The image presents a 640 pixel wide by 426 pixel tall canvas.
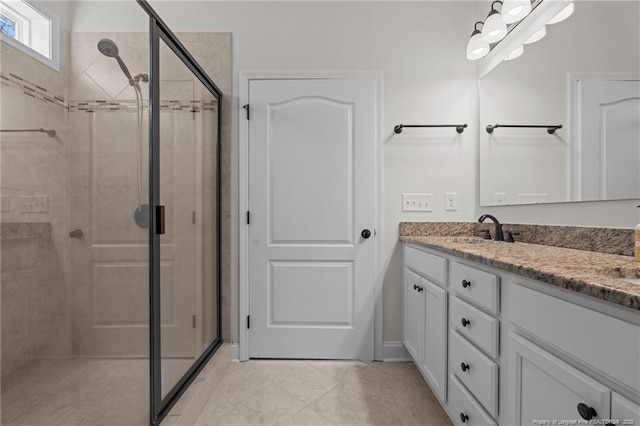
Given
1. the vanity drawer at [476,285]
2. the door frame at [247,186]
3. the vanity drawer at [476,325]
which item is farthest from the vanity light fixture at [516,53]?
the vanity drawer at [476,325]

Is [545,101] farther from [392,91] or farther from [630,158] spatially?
[392,91]

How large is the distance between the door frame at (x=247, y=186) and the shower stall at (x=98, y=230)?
52 cm

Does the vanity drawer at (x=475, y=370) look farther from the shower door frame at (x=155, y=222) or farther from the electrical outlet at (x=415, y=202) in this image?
the shower door frame at (x=155, y=222)

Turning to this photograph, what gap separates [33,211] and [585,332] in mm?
1395

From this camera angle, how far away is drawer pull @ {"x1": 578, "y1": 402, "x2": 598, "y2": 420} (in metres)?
0.75

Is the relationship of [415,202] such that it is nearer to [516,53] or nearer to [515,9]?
[516,53]

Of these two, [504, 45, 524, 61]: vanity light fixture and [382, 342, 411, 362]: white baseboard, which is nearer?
[504, 45, 524, 61]: vanity light fixture

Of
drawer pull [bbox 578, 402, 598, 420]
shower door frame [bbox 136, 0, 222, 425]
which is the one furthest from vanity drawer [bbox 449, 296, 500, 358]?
shower door frame [bbox 136, 0, 222, 425]

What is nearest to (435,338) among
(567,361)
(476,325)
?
(476,325)

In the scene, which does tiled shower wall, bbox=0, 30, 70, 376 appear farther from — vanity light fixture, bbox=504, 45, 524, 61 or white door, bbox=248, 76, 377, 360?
vanity light fixture, bbox=504, 45, 524, 61

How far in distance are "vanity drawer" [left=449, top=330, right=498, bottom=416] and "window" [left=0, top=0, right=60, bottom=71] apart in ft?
5.51

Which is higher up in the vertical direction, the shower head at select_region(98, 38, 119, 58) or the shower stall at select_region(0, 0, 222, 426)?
the shower head at select_region(98, 38, 119, 58)

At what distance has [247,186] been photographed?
2.43m

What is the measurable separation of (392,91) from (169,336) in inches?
83.6
